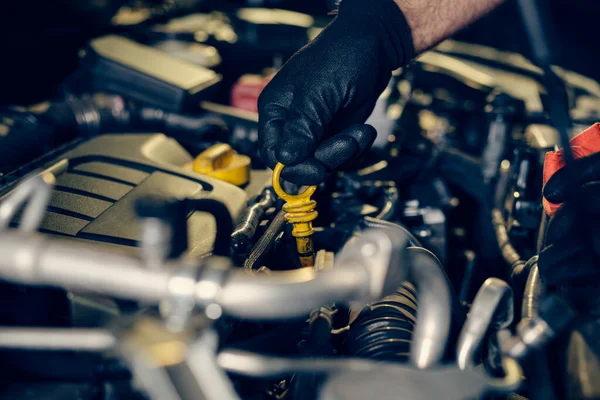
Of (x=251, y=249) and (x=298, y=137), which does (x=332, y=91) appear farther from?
(x=251, y=249)

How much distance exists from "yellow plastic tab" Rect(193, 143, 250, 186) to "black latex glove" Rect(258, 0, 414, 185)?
0.14 meters

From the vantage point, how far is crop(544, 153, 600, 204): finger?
0.74m

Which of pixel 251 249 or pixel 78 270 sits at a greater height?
pixel 78 270

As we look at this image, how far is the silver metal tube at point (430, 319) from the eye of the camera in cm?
54

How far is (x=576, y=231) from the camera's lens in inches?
26.9

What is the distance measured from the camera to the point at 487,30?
4.14 metres

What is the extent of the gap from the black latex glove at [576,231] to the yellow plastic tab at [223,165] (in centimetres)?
63

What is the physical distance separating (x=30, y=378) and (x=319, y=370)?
1.37ft

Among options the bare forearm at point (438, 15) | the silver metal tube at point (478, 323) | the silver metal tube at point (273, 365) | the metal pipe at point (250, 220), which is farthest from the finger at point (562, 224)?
the bare forearm at point (438, 15)

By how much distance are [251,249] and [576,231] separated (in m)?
0.49

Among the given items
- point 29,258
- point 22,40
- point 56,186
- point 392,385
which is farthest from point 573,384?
point 22,40

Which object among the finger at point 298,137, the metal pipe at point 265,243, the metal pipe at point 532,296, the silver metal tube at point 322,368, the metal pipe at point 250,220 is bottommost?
the metal pipe at point 532,296

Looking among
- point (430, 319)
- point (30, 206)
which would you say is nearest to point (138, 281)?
point (30, 206)

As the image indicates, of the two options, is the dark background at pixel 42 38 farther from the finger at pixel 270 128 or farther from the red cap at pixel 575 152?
the finger at pixel 270 128
